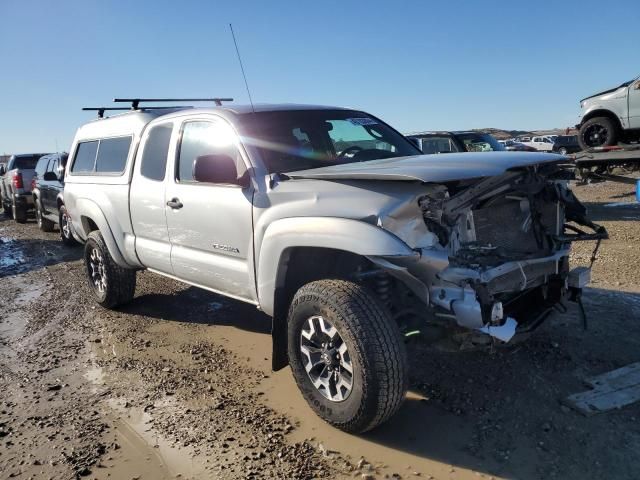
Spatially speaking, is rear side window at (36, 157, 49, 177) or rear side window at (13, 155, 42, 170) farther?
rear side window at (13, 155, 42, 170)

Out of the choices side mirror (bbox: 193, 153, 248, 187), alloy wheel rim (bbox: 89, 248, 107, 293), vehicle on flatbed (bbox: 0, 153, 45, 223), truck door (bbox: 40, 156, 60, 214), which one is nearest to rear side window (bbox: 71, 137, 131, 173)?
alloy wheel rim (bbox: 89, 248, 107, 293)

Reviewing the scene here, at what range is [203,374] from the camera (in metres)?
4.04

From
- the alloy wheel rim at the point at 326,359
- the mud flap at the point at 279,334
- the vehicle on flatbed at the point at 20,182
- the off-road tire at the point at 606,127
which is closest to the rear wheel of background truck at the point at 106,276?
the mud flap at the point at 279,334

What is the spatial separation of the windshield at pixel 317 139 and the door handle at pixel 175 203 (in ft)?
2.78

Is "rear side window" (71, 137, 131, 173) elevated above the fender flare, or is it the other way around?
"rear side window" (71, 137, 131, 173)

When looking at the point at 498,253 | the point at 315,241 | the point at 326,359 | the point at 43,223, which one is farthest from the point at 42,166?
the point at 498,253

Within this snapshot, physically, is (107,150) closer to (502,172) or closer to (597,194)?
(502,172)

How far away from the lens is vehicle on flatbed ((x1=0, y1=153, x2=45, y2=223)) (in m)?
14.2

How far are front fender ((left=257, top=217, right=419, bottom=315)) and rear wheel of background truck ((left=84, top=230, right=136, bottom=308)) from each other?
2615 mm

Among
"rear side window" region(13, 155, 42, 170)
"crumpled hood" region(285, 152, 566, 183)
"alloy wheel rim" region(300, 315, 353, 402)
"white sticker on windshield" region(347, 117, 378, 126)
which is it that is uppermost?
"rear side window" region(13, 155, 42, 170)

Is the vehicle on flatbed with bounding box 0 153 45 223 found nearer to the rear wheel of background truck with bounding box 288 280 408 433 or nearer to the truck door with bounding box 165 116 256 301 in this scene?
the truck door with bounding box 165 116 256 301

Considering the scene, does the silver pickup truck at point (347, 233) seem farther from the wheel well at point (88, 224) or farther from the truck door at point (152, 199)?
the wheel well at point (88, 224)

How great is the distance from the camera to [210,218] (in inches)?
155

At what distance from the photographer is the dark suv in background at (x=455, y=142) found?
34.9ft
